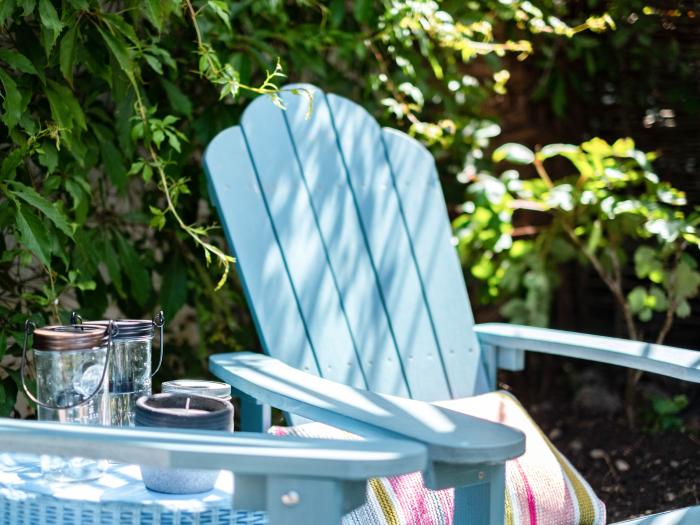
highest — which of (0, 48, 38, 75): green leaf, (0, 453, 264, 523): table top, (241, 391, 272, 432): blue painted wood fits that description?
(0, 48, 38, 75): green leaf

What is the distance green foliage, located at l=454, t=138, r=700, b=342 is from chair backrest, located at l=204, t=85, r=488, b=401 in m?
0.70

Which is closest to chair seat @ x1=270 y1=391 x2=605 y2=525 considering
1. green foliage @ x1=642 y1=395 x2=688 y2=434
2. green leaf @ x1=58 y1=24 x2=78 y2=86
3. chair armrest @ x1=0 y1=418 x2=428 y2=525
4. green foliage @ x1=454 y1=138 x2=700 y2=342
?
chair armrest @ x1=0 y1=418 x2=428 y2=525

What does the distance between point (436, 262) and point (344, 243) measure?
0.80ft

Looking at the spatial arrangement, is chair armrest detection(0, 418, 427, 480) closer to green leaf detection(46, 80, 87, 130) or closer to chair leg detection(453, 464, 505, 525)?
Answer: chair leg detection(453, 464, 505, 525)

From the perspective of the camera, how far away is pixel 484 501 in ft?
4.09

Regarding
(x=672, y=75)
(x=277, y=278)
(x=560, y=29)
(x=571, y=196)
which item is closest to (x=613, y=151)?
(x=571, y=196)

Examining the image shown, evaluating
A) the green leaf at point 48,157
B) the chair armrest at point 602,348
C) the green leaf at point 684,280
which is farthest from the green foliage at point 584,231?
the green leaf at point 48,157

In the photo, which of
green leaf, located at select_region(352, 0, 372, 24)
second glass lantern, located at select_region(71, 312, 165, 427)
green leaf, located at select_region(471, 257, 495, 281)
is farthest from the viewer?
Result: green leaf, located at select_region(471, 257, 495, 281)

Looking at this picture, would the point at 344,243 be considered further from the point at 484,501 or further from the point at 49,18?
the point at 484,501

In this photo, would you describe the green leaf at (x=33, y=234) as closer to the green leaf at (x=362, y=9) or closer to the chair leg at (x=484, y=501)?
the chair leg at (x=484, y=501)

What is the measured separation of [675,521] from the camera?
1485 mm

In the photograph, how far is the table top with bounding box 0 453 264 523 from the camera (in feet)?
4.17

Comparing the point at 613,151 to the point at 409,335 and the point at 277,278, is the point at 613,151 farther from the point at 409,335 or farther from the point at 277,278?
the point at 277,278

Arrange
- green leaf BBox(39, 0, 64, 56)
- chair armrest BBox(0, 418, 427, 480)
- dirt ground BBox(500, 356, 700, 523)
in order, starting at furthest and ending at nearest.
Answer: dirt ground BBox(500, 356, 700, 523) < green leaf BBox(39, 0, 64, 56) < chair armrest BBox(0, 418, 427, 480)
